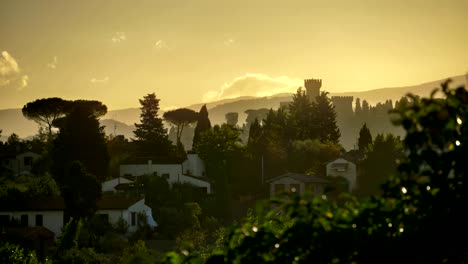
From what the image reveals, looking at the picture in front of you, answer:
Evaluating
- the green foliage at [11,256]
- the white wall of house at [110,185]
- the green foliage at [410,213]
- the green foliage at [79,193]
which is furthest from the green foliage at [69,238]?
the green foliage at [410,213]

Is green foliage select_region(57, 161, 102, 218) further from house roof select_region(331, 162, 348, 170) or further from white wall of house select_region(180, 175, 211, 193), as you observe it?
house roof select_region(331, 162, 348, 170)

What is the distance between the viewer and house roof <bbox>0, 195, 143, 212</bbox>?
180 ft

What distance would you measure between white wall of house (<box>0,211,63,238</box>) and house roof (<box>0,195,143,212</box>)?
10.1 inches

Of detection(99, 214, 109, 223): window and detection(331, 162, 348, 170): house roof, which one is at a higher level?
detection(331, 162, 348, 170): house roof

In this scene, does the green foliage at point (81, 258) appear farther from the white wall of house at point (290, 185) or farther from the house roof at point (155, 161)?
the house roof at point (155, 161)

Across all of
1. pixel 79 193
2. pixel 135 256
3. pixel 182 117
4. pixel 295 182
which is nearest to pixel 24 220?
pixel 79 193

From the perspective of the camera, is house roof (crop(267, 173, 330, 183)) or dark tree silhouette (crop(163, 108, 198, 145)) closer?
house roof (crop(267, 173, 330, 183))

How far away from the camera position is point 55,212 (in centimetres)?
5494

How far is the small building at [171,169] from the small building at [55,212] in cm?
1596

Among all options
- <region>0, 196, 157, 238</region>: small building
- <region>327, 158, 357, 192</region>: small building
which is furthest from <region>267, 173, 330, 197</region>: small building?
<region>0, 196, 157, 238</region>: small building

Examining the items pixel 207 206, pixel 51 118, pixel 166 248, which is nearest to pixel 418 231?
pixel 166 248

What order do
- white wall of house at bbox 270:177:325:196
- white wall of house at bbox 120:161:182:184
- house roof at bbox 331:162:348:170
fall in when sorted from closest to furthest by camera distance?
white wall of house at bbox 270:177:325:196 → white wall of house at bbox 120:161:182:184 → house roof at bbox 331:162:348:170

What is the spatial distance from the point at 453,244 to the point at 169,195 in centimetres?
6273

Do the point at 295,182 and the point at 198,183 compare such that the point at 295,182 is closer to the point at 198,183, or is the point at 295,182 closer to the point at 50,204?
the point at 198,183
